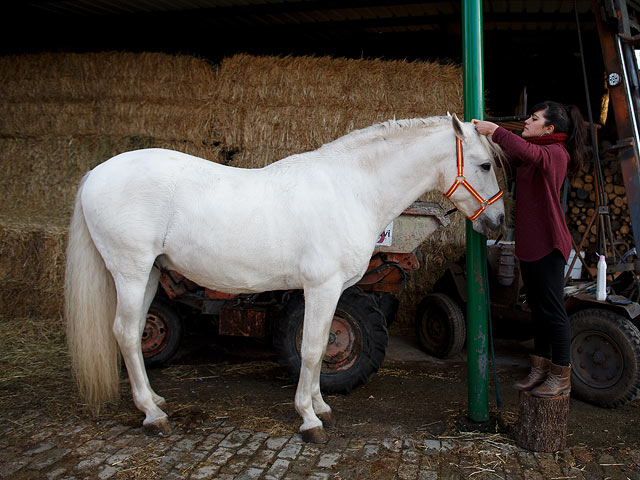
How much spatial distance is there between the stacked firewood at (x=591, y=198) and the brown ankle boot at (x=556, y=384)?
3564mm

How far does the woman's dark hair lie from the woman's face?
0.02m

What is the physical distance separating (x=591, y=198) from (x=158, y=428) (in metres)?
5.59

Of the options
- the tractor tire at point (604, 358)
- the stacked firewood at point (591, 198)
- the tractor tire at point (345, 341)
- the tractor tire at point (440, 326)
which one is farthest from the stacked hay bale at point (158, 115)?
the tractor tire at point (604, 358)

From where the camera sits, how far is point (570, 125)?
9.70 ft

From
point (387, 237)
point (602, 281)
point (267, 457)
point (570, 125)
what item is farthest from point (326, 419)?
point (570, 125)

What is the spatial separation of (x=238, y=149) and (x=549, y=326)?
421 cm

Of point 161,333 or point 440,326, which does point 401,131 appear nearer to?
point 440,326

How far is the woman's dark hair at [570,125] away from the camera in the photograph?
2922 mm

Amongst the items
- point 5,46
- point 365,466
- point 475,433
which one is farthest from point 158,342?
point 5,46

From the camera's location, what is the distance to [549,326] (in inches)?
114

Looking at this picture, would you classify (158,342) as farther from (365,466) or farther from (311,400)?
(365,466)

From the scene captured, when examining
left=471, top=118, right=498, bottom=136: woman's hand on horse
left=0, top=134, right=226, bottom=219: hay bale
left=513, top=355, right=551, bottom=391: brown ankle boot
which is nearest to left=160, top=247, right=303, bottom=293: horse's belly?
left=471, top=118, right=498, bottom=136: woman's hand on horse

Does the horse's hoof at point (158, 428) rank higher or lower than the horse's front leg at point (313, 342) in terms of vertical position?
lower

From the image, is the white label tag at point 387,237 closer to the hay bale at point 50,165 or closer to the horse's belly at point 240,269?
the horse's belly at point 240,269
